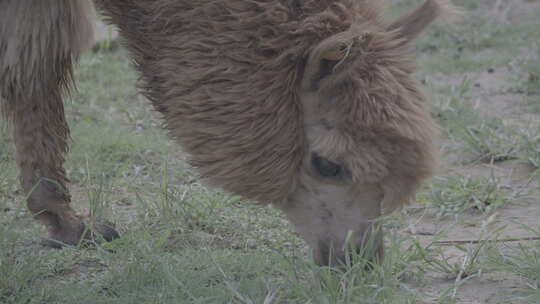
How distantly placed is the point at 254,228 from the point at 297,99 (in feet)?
3.88

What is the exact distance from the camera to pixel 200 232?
4066 mm

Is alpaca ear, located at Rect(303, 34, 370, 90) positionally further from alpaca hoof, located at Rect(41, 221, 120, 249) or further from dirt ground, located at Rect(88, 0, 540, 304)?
alpaca hoof, located at Rect(41, 221, 120, 249)

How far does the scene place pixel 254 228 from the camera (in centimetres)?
415

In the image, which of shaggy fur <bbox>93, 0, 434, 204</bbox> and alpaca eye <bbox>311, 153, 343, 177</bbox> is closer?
shaggy fur <bbox>93, 0, 434, 204</bbox>

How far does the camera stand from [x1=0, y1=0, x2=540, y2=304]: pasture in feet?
10.2

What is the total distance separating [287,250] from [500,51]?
16.4ft

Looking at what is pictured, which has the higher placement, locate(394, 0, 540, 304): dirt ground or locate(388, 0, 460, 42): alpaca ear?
locate(388, 0, 460, 42): alpaca ear

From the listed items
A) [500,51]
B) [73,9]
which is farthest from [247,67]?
[500,51]

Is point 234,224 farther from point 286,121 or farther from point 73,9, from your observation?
point 73,9

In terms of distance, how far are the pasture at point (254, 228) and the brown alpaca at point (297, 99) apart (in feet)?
0.93

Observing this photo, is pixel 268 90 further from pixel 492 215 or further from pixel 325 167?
pixel 492 215

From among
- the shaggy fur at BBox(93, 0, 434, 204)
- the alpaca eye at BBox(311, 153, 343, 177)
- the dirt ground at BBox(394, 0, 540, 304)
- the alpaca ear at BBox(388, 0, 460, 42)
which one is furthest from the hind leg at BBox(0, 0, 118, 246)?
the dirt ground at BBox(394, 0, 540, 304)

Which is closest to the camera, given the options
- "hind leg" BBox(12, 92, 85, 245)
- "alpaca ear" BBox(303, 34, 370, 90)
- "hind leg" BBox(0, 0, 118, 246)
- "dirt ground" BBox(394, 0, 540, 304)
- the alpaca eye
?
"alpaca ear" BBox(303, 34, 370, 90)

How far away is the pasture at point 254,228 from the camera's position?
3104mm
